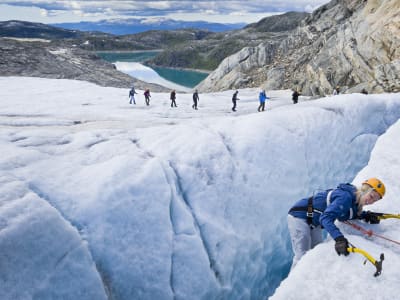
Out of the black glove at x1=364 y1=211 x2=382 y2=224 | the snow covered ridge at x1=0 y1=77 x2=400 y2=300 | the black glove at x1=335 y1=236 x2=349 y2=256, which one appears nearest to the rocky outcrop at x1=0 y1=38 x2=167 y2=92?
the snow covered ridge at x1=0 y1=77 x2=400 y2=300

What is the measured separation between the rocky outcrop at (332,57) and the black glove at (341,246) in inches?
1178

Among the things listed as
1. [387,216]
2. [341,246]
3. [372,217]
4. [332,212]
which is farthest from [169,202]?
[387,216]

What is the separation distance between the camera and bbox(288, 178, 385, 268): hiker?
570cm

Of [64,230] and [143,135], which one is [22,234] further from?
[143,135]

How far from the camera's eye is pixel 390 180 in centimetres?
825

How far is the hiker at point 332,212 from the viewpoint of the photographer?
5.70 m

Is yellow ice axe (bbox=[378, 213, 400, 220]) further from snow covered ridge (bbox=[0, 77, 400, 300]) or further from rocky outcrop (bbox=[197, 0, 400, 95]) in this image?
rocky outcrop (bbox=[197, 0, 400, 95])

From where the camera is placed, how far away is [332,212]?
5.81 m

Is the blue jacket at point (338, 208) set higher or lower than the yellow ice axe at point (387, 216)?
higher

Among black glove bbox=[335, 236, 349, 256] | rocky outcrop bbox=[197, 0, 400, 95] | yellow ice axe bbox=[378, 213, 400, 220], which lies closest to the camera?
black glove bbox=[335, 236, 349, 256]

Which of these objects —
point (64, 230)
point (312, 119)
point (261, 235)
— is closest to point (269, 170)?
point (261, 235)

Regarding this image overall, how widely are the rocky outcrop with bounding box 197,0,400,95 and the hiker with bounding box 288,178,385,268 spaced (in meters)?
28.7

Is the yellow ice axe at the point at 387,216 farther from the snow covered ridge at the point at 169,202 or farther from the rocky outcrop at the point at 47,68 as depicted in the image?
the rocky outcrop at the point at 47,68

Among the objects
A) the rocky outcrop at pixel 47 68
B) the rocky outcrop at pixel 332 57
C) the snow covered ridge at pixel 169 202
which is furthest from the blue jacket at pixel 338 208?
the rocky outcrop at pixel 47 68
